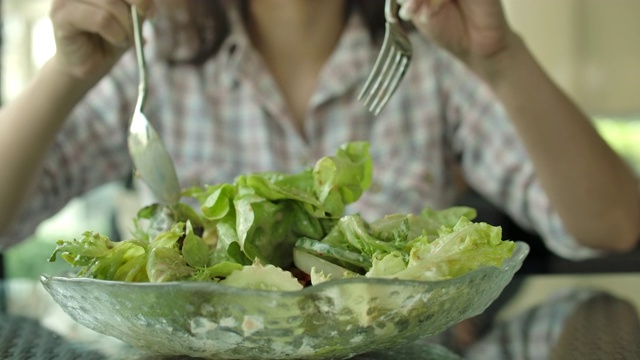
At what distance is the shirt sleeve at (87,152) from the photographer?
114 centimetres

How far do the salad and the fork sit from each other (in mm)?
186

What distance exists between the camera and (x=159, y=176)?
25.7 inches

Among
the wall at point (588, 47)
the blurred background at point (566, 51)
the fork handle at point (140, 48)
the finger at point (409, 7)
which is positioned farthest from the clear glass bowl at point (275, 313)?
the wall at point (588, 47)

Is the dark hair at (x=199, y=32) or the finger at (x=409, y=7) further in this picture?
the dark hair at (x=199, y=32)

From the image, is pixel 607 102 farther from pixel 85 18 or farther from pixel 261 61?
pixel 85 18

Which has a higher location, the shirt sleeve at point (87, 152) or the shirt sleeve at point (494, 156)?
the shirt sleeve at point (87, 152)

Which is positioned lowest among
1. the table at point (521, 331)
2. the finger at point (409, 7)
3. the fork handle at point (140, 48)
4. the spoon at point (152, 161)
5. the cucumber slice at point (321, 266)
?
the table at point (521, 331)

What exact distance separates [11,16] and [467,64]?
274 centimetres

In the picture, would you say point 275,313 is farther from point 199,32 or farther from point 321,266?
point 199,32

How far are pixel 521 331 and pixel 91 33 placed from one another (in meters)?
0.57

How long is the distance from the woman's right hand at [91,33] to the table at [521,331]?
271mm

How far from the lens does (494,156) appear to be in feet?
4.00

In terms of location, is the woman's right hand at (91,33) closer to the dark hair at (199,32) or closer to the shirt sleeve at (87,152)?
the shirt sleeve at (87,152)

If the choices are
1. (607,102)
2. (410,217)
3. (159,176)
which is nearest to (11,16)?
(607,102)
